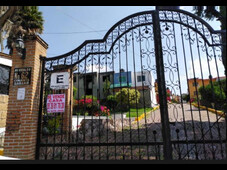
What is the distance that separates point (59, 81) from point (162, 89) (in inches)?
89.4

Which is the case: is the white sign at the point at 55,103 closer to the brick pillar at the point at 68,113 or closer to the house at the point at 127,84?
the brick pillar at the point at 68,113

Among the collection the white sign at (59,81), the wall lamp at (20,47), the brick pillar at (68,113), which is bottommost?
the brick pillar at (68,113)

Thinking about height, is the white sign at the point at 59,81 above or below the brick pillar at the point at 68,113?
above

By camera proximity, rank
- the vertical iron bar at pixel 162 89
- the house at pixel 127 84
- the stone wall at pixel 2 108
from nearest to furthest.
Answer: the vertical iron bar at pixel 162 89, the house at pixel 127 84, the stone wall at pixel 2 108

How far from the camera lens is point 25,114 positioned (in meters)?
3.31

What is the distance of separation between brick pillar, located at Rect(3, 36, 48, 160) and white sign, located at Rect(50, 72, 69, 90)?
39 cm

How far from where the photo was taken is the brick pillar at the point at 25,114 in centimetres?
321

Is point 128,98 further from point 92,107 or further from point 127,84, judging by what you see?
point 92,107

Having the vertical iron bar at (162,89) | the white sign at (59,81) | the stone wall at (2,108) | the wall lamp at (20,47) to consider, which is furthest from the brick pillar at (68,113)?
the stone wall at (2,108)

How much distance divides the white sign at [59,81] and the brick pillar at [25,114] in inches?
15.2

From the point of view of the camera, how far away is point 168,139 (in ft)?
9.23

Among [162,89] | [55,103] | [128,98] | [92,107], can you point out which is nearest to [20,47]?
[55,103]
